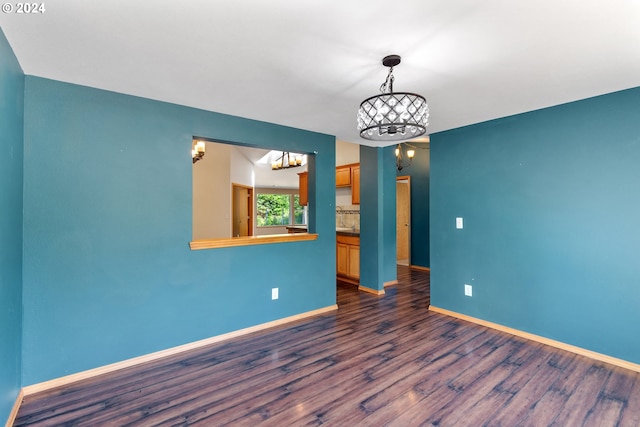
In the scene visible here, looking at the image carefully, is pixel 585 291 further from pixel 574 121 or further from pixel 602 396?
pixel 574 121

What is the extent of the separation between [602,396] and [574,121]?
221 cm

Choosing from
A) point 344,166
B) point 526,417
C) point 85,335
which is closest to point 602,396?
point 526,417

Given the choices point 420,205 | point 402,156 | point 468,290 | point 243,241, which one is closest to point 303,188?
point 402,156

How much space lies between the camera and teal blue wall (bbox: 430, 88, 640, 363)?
2480 millimetres

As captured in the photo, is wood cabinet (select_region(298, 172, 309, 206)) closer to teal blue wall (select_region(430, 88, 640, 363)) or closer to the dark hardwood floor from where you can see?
teal blue wall (select_region(430, 88, 640, 363))

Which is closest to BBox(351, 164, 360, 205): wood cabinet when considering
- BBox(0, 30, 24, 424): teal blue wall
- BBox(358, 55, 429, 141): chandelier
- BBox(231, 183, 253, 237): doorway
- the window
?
BBox(231, 183, 253, 237): doorway

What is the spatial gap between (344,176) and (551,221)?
3495 mm

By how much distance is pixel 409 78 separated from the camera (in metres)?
2.19

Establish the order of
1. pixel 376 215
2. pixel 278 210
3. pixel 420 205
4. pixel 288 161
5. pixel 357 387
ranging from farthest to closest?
pixel 278 210, pixel 288 161, pixel 420 205, pixel 376 215, pixel 357 387

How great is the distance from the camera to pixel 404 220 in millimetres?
6672

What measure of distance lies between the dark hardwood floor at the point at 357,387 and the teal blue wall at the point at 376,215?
1.61 meters

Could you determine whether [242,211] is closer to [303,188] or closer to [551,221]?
[303,188]

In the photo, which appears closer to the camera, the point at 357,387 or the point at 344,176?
the point at 357,387

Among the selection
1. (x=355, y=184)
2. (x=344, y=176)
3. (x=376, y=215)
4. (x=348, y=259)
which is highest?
(x=344, y=176)
